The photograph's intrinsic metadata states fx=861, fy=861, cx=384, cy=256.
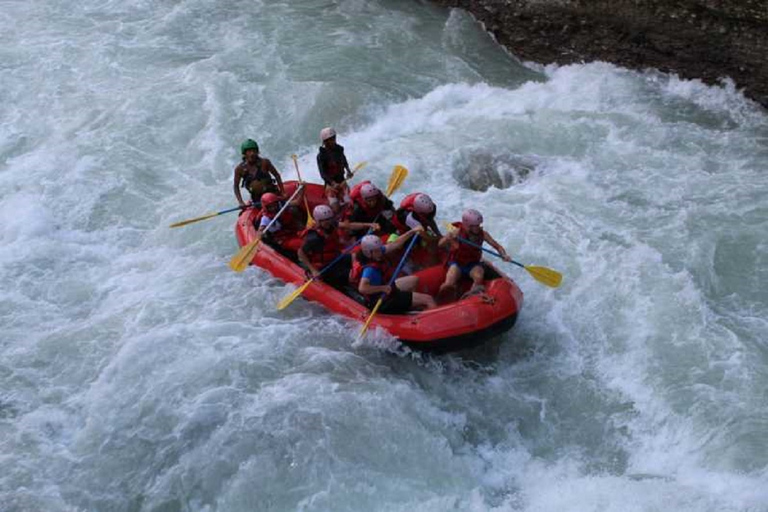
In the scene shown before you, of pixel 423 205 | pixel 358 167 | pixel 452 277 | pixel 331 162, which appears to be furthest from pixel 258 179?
pixel 452 277

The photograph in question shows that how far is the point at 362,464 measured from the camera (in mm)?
6320

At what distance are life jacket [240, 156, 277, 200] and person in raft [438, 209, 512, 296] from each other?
2063 mm

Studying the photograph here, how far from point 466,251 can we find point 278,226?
1887 mm

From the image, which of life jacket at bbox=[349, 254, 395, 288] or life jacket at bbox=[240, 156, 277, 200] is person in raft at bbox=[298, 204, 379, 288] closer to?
life jacket at bbox=[349, 254, 395, 288]

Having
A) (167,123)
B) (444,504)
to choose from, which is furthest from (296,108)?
(444,504)

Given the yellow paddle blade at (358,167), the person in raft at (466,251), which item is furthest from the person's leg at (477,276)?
the yellow paddle blade at (358,167)

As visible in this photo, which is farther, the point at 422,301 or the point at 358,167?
the point at 358,167

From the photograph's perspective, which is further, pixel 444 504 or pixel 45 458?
pixel 45 458

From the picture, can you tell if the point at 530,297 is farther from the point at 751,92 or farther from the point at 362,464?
the point at 751,92

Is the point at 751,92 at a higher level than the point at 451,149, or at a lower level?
higher

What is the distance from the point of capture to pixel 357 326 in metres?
7.26

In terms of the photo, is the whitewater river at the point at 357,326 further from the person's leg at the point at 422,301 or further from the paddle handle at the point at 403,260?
the paddle handle at the point at 403,260

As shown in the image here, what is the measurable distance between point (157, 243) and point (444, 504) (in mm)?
4483

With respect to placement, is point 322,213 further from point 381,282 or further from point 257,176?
point 257,176
